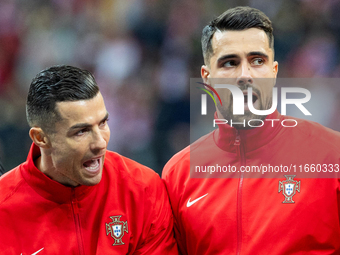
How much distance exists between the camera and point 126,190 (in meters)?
1.87

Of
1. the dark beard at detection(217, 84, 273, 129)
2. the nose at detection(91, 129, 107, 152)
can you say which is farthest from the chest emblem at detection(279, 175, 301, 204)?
the nose at detection(91, 129, 107, 152)

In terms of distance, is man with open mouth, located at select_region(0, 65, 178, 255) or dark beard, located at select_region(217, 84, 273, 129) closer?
man with open mouth, located at select_region(0, 65, 178, 255)

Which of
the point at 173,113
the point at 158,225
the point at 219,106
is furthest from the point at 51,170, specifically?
the point at 173,113

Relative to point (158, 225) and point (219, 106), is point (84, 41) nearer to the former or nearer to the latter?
point (219, 106)

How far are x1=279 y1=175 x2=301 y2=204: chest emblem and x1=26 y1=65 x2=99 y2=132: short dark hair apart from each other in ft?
3.38

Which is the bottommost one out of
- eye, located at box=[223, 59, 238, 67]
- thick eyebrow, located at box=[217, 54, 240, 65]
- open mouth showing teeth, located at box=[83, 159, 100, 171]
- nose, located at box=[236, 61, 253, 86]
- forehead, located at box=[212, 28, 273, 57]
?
open mouth showing teeth, located at box=[83, 159, 100, 171]

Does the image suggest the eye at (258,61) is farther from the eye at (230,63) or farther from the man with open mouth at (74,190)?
the man with open mouth at (74,190)

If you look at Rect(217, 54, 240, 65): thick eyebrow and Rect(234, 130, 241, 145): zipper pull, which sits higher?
Rect(217, 54, 240, 65): thick eyebrow

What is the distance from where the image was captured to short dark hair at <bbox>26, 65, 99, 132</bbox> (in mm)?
1646

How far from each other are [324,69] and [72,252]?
2.80 metres

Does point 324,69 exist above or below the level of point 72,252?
above

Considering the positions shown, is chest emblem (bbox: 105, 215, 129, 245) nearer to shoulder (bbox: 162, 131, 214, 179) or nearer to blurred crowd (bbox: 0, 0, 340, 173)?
shoulder (bbox: 162, 131, 214, 179)

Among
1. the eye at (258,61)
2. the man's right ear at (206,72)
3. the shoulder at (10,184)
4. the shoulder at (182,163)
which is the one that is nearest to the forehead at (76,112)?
the shoulder at (10,184)

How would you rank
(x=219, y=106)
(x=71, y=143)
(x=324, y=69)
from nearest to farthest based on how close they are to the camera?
(x=71, y=143) → (x=219, y=106) → (x=324, y=69)
